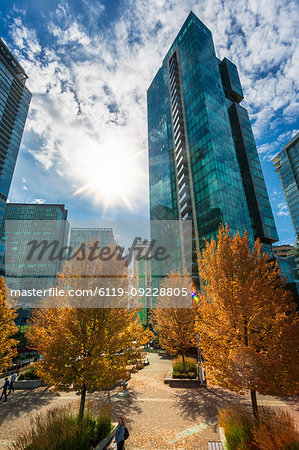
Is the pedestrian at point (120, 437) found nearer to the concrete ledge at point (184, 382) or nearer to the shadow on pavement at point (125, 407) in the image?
the shadow on pavement at point (125, 407)

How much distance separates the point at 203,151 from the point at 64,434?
180 ft

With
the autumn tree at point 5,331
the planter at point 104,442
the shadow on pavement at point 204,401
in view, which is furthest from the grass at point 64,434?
the autumn tree at point 5,331

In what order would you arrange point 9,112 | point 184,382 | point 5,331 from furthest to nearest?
point 9,112 → point 184,382 → point 5,331

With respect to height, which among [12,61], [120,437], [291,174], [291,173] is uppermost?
[12,61]

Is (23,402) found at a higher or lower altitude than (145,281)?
lower

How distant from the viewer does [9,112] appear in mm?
96562

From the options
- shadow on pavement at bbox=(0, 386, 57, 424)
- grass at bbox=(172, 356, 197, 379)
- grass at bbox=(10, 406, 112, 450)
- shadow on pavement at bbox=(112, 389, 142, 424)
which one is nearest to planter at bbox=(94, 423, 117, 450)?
grass at bbox=(10, 406, 112, 450)

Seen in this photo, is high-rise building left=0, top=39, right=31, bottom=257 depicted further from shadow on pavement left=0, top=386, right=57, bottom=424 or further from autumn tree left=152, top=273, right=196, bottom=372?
autumn tree left=152, top=273, right=196, bottom=372

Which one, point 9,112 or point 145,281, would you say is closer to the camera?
point 145,281

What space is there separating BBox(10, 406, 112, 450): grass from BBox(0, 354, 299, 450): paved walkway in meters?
1.19

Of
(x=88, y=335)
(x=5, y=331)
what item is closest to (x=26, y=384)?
(x=5, y=331)

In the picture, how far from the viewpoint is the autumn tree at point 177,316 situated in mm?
18391

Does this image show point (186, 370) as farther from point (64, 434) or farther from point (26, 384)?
point (64, 434)

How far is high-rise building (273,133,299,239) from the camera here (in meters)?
84.0
